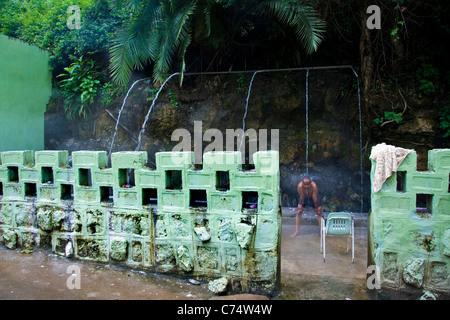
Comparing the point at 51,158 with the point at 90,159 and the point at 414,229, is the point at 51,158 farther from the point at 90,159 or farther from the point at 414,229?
the point at 414,229

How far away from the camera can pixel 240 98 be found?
9.03 m

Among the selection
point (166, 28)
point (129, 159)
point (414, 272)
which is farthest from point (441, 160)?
point (166, 28)

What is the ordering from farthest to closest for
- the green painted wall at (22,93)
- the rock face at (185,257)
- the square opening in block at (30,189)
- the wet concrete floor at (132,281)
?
the green painted wall at (22,93), the square opening in block at (30,189), the rock face at (185,257), the wet concrete floor at (132,281)

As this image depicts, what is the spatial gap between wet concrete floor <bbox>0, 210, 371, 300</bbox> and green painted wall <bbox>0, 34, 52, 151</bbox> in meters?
3.79

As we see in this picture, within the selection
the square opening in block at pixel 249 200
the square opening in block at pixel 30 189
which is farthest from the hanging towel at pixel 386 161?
the square opening in block at pixel 30 189

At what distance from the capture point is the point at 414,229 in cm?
372

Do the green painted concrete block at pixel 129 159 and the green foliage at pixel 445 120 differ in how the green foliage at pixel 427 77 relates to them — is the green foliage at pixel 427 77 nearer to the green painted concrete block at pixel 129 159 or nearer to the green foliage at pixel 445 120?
the green foliage at pixel 445 120

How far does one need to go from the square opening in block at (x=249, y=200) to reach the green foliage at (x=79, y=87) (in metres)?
7.37

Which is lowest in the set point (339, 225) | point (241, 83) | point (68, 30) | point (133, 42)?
point (339, 225)

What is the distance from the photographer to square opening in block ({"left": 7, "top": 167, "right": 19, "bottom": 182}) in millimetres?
5281

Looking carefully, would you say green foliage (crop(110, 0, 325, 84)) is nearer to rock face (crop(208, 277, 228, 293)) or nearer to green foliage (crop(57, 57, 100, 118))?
green foliage (crop(57, 57, 100, 118))

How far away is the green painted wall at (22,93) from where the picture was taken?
7695mm

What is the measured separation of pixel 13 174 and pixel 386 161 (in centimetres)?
558

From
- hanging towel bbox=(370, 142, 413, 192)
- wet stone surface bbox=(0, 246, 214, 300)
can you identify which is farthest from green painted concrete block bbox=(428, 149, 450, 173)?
wet stone surface bbox=(0, 246, 214, 300)
